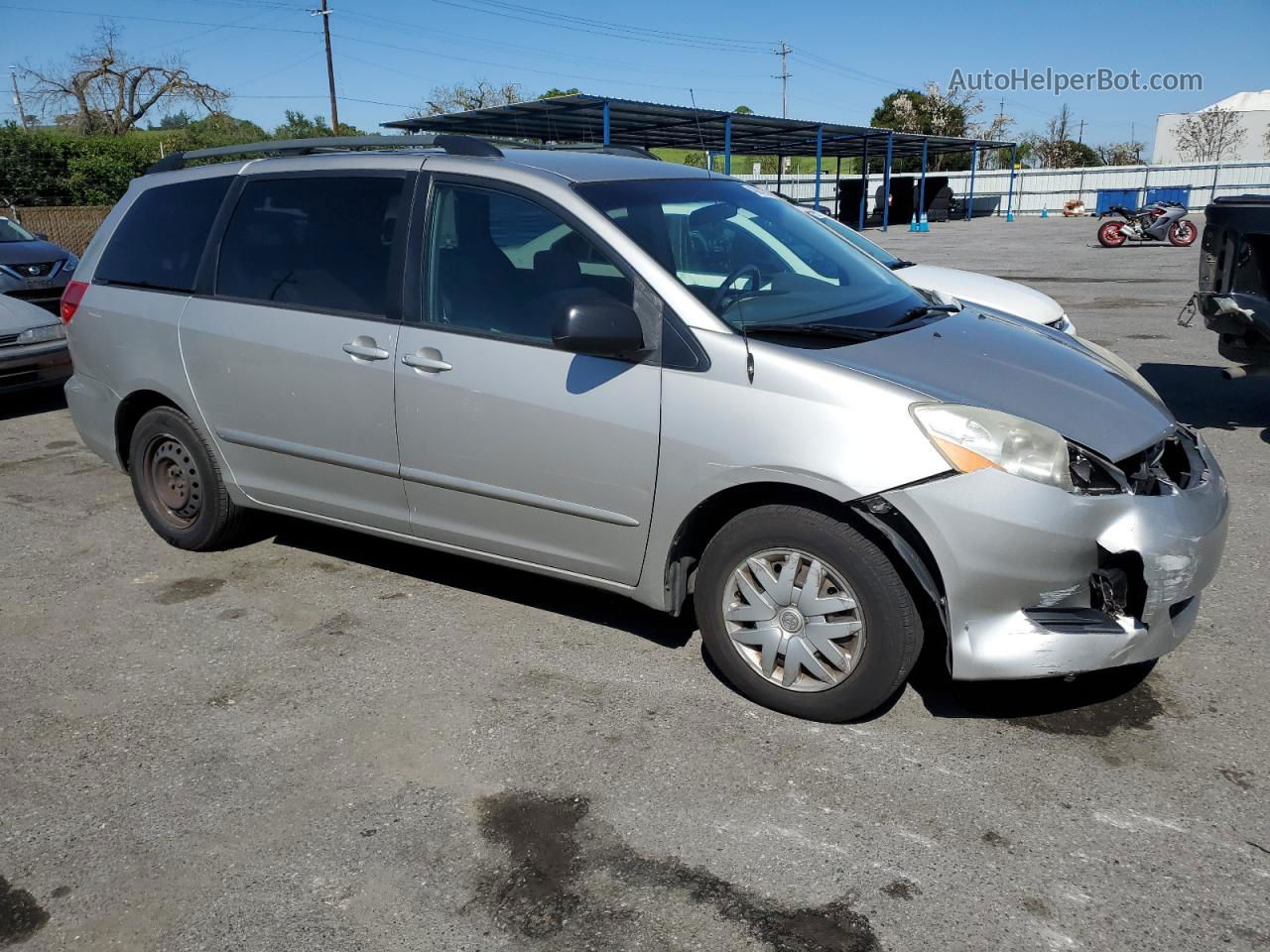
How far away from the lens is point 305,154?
469cm

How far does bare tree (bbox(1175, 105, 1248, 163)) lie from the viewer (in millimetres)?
70562

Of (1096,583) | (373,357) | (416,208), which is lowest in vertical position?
(1096,583)

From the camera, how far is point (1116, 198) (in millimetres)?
42781

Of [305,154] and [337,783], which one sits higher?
[305,154]

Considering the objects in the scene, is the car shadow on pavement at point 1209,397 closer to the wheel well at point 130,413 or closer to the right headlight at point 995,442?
the right headlight at point 995,442

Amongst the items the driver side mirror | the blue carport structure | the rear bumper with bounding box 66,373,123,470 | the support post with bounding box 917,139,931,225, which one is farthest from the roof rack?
the support post with bounding box 917,139,931,225

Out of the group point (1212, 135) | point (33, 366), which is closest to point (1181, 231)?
point (33, 366)

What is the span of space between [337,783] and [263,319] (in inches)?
84.6

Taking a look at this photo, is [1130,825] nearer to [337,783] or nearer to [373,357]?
[337,783]

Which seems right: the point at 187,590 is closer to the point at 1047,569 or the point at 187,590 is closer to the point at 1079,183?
the point at 1047,569

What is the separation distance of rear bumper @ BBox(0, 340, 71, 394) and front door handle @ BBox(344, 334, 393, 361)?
557cm

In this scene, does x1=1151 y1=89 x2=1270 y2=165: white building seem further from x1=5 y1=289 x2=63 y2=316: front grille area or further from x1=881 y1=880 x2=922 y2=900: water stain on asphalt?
x1=881 y1=880 x2=922 y2=900: water stain on asphalt

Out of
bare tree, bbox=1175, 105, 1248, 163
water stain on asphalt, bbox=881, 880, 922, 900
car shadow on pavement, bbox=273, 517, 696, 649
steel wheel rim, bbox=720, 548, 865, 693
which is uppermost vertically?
bare tree, bbox=1175, 105, 1248, 163

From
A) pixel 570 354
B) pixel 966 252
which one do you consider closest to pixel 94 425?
pixel 570 354
